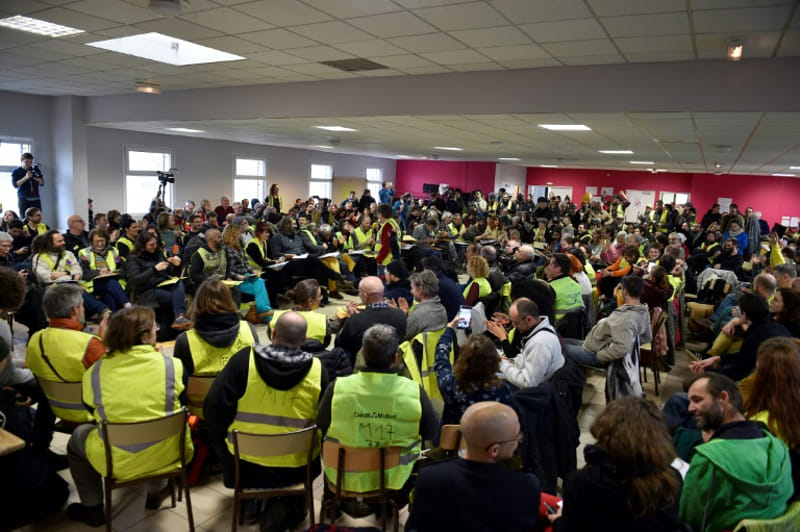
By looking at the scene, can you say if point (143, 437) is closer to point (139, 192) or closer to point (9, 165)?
point (9, 165)

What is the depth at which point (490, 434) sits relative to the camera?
5.49 ft

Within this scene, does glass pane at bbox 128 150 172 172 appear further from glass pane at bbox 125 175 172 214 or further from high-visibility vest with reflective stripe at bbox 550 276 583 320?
high-visibility vest with reflective stripe at bbox 550 276 583 320

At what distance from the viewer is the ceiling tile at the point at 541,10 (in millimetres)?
3385

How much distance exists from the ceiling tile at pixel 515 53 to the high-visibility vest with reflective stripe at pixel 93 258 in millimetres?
4608

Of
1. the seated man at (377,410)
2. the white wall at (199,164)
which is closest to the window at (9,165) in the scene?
the white wall at (199,164)

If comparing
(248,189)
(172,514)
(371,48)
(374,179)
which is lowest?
(172,514)

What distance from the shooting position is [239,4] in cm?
371

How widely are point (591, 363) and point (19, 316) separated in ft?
17.6

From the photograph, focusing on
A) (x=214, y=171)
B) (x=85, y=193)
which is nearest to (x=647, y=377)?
(x=85, y=193)

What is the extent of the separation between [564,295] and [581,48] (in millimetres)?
2178

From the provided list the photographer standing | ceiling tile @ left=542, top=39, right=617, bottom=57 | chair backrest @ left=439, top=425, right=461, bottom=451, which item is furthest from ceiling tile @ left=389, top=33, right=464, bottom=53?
the photographer standing

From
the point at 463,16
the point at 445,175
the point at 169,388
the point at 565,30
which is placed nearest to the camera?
the point at 169,388

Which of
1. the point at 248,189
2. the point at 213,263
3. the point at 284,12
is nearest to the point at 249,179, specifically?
the point at 248,189

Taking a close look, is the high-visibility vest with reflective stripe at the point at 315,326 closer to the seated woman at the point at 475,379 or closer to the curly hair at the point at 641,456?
the seated woman at the point at 475,379
